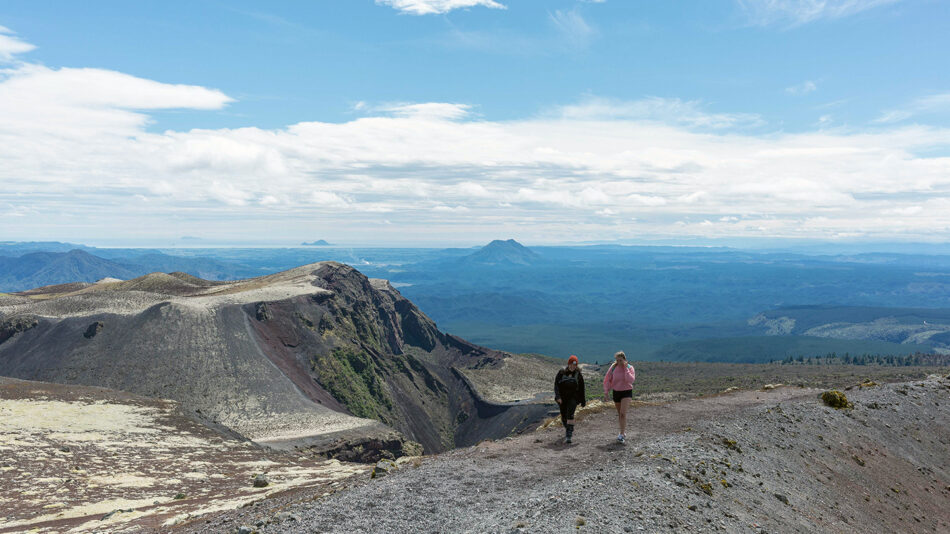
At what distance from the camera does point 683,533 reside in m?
12.7

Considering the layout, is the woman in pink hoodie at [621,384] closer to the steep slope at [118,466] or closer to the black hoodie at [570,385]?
the black hoodie at [570,385]

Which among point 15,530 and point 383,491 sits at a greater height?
point 383,491

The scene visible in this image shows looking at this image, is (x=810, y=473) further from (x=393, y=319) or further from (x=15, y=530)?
(x=393, y=319)

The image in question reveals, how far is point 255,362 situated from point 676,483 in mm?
80348

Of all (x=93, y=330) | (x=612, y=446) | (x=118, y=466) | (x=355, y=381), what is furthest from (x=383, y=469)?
(x=93, y=330)

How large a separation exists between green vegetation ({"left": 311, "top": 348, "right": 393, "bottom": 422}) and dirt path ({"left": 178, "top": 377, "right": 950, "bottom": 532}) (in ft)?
244

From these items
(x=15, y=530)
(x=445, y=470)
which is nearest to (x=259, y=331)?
(x=15, y=530)

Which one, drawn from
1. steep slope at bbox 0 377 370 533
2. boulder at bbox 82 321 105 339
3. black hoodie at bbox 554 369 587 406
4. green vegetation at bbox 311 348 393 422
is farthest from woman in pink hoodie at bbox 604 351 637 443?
boulder at bbox 82 321 105 339

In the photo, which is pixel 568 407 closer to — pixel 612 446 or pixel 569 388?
pixel 569 388

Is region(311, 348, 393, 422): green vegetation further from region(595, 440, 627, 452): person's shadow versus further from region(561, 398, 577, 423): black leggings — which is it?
region(595, 440, 627, 452): person's shadow

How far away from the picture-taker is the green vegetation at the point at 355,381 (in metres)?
93.0

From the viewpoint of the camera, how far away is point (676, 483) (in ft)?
50.0

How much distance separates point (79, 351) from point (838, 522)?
96499mm

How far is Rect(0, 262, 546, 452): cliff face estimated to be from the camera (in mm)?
72438
